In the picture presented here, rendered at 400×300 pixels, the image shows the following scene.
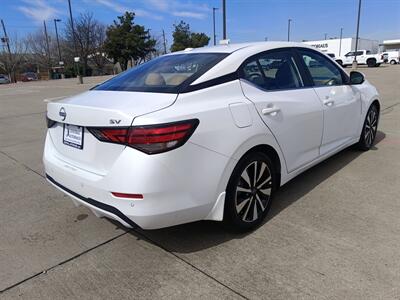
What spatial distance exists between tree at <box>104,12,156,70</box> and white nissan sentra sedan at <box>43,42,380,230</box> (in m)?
53.1

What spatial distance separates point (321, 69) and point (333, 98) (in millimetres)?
399

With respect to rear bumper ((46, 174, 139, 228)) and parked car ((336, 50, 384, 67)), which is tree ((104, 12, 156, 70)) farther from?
rear bumper ((46, 174, 139, 228))

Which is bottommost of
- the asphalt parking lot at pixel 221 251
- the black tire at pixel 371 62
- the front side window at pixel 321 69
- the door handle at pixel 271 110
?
the asphalt parking lot at pixel 221 251

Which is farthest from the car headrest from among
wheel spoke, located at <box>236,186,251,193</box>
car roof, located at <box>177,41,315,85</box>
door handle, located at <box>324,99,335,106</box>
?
door handle, located at <box>324,99,335,106</box>

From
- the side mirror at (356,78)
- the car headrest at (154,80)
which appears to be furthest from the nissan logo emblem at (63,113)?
the side mirror at (356,78)

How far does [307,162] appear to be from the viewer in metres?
3.60

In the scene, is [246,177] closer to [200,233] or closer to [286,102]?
[200,233]

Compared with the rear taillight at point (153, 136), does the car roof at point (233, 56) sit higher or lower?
higher

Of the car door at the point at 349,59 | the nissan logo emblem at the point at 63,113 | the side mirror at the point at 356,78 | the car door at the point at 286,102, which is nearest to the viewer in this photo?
the nissan logo emblem at the point at 63,113

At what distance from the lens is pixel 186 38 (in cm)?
5841

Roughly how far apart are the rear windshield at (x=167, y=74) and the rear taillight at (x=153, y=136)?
385 mm

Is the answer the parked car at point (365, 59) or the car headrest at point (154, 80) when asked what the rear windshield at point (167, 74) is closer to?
the car headrest at point (154, 80)

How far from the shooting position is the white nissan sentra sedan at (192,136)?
2266mm

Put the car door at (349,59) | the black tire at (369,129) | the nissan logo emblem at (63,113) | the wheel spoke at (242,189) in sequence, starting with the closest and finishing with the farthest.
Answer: the nissan logo emblem at (63,113)
the wheel spoke at (242,189)
the black tire at (369,129)
the car door at (349,59)
